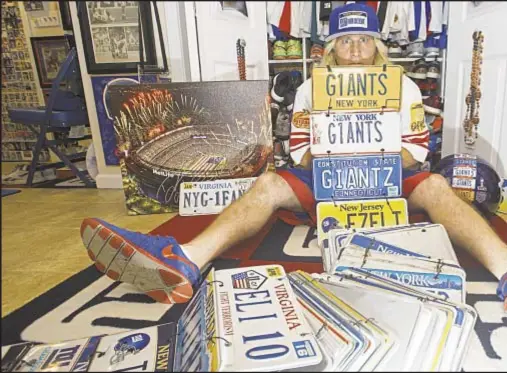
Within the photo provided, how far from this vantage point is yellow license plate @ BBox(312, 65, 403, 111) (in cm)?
96

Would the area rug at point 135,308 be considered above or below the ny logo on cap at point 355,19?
below

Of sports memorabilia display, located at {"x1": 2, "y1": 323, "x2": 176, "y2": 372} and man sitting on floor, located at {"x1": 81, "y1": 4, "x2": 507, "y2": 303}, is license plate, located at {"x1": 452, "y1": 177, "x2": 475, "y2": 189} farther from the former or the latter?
sports memorabilia display, located at {"x1": 2, "y1": 323, "x2": 176, "y2": 372}

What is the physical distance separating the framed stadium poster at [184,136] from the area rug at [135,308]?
1.36ft

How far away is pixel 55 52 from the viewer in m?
0.84

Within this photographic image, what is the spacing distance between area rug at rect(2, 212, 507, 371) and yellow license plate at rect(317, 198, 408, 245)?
0.09 meters

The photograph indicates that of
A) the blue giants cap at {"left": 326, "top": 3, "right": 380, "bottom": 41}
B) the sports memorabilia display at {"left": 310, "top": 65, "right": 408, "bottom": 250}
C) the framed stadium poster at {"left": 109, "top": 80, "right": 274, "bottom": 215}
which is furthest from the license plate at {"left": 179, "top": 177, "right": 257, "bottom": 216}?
the blue giants cap at {"left": 326, "top": 3, "right": 380, "bottom": 41}

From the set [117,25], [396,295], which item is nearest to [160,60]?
[117,25]

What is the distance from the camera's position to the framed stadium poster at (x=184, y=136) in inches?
50.7

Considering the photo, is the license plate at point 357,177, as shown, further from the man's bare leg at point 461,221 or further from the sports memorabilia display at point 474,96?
the sports memorabilia display at point 474,96

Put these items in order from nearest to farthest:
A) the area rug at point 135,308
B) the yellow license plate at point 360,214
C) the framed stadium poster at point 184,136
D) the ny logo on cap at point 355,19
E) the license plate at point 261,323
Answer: the license plate at point 261,323, the area rug at point 135,308, the yellow license plate at point 360,214, the ny logo on cap at point 355,19, the framed stadium poster at point 184,136

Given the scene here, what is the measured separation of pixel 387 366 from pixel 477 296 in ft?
1.19

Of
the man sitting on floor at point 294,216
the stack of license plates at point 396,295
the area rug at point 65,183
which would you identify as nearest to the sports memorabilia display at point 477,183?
the man sitting on floor at point 294,216

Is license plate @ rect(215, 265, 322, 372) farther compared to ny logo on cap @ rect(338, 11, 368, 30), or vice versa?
ny logo on cap @ rect(338, 11, 368, 30)

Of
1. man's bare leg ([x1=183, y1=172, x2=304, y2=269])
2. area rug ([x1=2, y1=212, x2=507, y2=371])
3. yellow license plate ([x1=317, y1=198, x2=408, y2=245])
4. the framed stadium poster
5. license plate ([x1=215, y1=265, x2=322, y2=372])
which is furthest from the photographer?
the framed stadium poster
